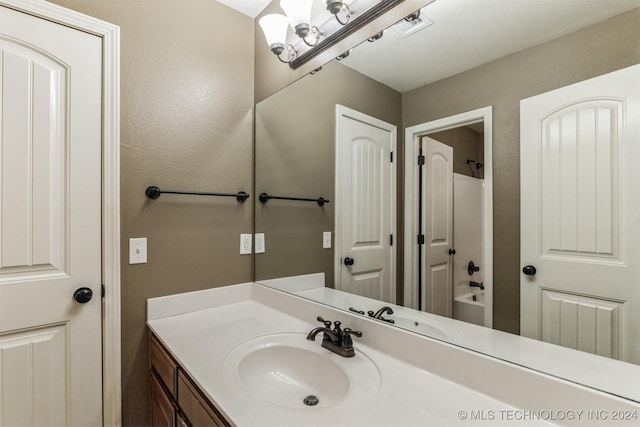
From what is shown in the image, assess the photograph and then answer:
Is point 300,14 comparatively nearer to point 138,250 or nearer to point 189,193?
point 189,193

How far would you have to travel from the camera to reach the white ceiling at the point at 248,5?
169cm

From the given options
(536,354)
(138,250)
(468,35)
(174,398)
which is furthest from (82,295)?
(468,35)

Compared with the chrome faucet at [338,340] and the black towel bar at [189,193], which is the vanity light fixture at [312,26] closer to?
the black towel bar at [189,193]

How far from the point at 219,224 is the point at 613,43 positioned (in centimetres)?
162

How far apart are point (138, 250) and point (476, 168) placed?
1433mm

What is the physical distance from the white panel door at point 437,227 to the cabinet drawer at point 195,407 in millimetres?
731

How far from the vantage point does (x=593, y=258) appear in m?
0.73

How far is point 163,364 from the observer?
1.26 metres

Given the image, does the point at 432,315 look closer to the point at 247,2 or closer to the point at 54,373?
the point at 54,373

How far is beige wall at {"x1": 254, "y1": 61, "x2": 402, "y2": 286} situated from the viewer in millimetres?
1386

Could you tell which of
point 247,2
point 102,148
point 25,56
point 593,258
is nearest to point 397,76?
point 593,258

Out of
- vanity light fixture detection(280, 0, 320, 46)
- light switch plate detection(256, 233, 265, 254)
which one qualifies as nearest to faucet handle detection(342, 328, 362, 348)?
light switch plate detection(256, 233, 265, 254)

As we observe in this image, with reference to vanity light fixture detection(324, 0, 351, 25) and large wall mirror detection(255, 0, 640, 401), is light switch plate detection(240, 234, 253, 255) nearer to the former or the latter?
large wall mirror detection(255, 0, 640, 401)

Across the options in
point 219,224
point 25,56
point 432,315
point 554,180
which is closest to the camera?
point 554,180
